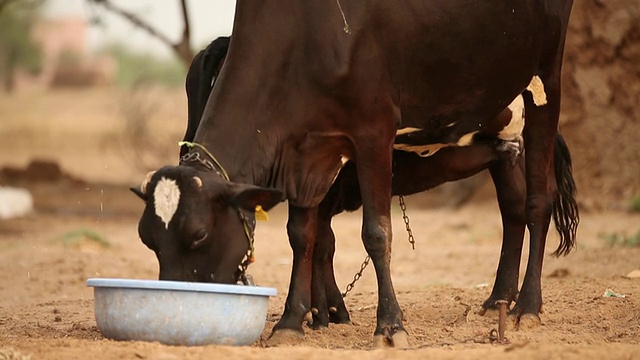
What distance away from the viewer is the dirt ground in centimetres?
543

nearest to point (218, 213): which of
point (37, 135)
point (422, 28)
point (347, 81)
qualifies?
point (347, 81)

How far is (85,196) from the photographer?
19.7 meters

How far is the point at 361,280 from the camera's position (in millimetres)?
10578

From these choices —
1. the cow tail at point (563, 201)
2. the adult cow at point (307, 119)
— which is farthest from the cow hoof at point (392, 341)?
the cow tail at point (563, 201)

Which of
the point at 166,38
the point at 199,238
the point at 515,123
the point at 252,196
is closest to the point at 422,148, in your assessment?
the point at 515,123

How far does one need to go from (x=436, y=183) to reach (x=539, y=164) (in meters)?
0.65

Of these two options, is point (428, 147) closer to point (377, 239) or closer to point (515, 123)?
point (515, 123)

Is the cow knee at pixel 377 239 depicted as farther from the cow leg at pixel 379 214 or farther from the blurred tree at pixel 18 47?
the blurred tree at pixel 18 47

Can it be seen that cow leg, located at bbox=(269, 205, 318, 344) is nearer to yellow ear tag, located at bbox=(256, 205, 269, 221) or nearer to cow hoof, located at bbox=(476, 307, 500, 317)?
yellow ear tag, located at bbox=(256, 205, 269, 221)

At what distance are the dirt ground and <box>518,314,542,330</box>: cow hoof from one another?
64mm

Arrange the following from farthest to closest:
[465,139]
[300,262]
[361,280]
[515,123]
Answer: [361,280] → [515,123] → [465,139] → [300,262]

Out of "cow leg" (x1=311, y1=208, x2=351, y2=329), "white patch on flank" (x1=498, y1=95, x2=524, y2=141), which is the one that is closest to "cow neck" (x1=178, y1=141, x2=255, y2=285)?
"cow leg" (x1=311, y1=208, x2=351, y2=329)

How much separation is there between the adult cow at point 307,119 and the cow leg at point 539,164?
32.8 inches

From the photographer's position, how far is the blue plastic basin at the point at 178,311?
554 centimetres
